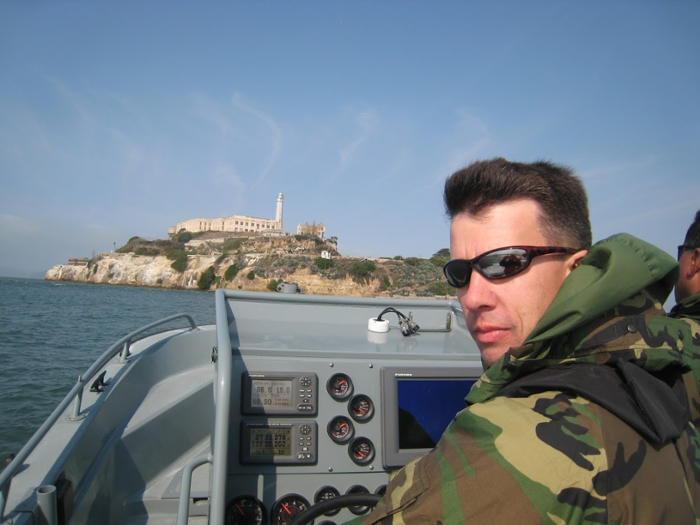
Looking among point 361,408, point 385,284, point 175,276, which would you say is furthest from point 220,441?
point 175,276

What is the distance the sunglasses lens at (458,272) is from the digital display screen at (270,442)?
1480 millimetres

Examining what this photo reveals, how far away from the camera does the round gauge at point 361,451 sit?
256 cm

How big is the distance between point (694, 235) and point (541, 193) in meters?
2.21

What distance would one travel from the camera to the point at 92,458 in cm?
308

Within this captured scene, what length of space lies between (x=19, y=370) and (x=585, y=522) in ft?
36.3

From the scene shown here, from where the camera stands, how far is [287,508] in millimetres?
2385

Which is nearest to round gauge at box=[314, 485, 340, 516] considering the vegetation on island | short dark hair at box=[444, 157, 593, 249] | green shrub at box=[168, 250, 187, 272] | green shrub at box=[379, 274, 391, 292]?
short dark hair at box=[444, 157, 593, 249]

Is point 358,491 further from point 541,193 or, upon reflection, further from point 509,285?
point 541,193

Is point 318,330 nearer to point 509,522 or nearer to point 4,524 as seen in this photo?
point 4,524

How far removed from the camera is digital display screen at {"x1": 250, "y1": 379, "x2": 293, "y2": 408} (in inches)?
97.0

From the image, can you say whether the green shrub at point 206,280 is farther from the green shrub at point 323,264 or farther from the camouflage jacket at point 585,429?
the camouflage jacket at point 585,429

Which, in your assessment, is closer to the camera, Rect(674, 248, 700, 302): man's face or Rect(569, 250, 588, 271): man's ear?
Rect(569, 250, 588, 271): man's ear

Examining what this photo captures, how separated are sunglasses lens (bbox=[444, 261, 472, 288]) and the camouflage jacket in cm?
36

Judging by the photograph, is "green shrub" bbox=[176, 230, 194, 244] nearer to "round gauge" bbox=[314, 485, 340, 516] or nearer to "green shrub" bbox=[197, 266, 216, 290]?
"green shrub" bbox=[197, 266, 216, 290]
